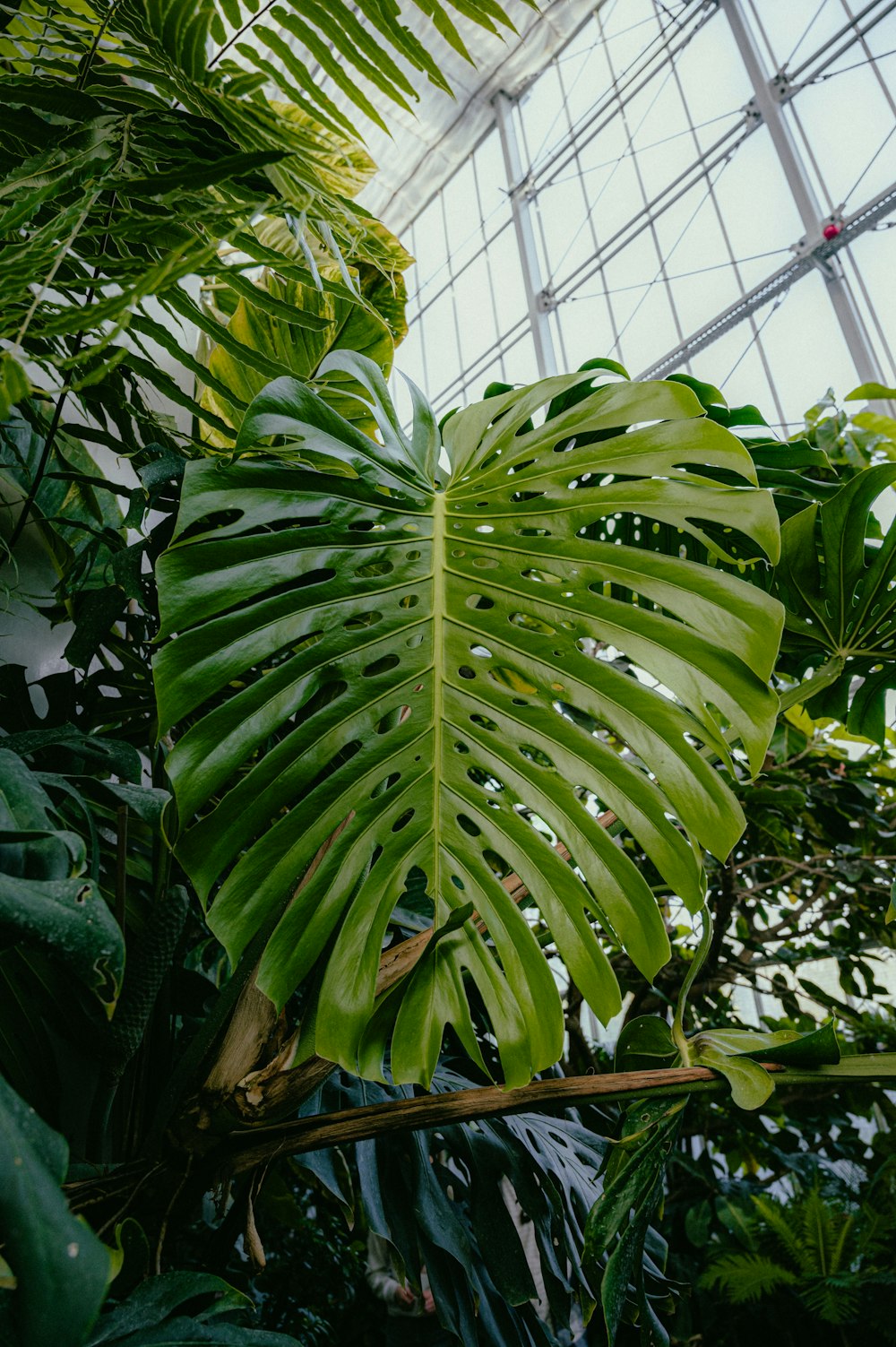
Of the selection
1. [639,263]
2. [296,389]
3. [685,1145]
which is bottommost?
[685,1145]

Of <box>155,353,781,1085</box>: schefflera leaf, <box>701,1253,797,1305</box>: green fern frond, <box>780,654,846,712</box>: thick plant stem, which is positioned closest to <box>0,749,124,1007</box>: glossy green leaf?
<box>155,353,781,1085</box>: schefflera leaf

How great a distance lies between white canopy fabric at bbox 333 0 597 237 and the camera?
28.2 ft

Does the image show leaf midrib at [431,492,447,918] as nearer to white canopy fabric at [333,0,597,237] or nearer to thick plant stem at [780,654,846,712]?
thick plant stem at [780,654,846,712]

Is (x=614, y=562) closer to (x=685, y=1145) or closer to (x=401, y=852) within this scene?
(x=401, y=852)

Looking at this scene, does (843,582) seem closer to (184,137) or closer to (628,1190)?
(628,1190)

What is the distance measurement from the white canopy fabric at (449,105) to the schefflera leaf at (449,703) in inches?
344

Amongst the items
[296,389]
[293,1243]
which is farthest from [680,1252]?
[296,389]

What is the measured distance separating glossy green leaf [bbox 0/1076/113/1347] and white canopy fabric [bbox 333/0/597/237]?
30.7ft

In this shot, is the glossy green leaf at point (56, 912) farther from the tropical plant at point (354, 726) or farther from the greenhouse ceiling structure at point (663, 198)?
the greenhouse ceiling structure at point (663, 198)

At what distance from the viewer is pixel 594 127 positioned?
828cm

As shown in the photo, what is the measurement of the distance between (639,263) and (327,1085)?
26.2 feet

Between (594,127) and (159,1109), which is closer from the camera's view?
(159,1109)

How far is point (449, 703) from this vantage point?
0.82 metres

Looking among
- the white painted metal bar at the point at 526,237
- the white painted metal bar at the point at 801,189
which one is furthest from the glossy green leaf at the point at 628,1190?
the white painted metal bar at the point at 526,237
